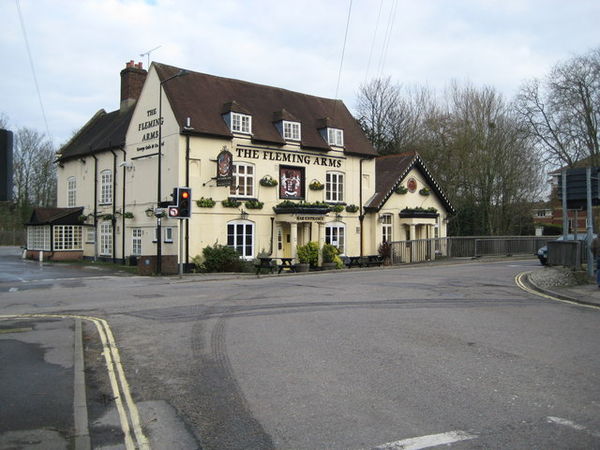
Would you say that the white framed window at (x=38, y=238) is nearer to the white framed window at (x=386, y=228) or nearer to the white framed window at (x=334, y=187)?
the white framed window at (x=334, y=187)

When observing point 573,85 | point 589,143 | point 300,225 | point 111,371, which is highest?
point 573,85

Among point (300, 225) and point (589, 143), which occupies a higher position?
point (589, 143)

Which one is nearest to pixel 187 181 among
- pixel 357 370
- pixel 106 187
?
pixel 106 187

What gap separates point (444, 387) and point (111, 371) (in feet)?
14.4

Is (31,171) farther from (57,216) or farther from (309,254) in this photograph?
(309,254)

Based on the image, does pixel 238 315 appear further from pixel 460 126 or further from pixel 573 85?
pixel 460 126

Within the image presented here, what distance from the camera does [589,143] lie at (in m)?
38.5

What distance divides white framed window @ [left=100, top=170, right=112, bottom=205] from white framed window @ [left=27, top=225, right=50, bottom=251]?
4.31 meters

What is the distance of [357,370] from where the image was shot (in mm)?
7324

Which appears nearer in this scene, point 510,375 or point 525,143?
point 510,375

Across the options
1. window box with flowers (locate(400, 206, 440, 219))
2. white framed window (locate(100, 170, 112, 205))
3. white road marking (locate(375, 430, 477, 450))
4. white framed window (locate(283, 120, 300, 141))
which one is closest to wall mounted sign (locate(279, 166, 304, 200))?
white framed window (locate(283, 120, 300, 141))

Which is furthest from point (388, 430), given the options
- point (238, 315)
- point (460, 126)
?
point (460, 126)

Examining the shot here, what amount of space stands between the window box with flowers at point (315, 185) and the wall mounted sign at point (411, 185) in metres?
7.47

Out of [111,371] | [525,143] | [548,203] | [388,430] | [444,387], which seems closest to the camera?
[388,430]
